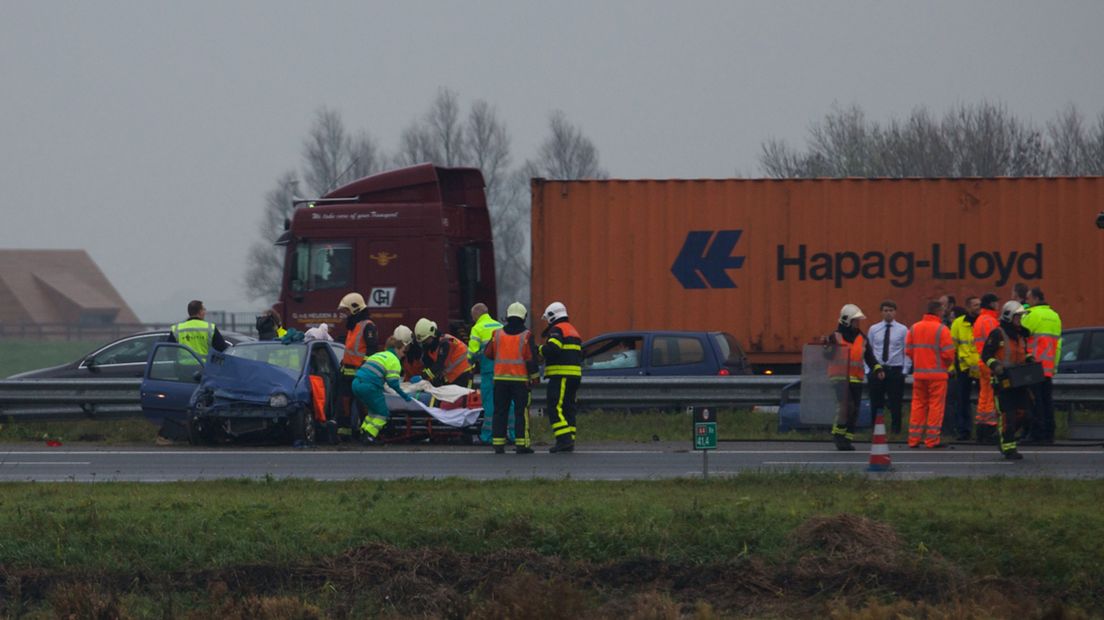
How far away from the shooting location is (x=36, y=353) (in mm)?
61969

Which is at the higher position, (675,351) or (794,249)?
(794,249)

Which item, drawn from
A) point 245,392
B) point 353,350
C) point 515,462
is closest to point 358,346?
point 353,350

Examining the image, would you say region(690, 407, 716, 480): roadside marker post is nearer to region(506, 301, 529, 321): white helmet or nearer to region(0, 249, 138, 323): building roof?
region(506, 301, 529, 321): white helmet

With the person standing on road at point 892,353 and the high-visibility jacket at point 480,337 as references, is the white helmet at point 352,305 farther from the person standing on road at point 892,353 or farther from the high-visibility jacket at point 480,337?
the person standing on road at point 892,353

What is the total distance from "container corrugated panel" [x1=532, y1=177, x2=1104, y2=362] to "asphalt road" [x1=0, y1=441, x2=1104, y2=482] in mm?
5225

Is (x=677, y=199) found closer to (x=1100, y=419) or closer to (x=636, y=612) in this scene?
(x=1100, y=419)

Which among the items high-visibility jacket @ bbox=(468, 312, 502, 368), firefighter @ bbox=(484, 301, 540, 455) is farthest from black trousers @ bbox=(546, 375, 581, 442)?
high-visibility jacket @ bbox=(468, 312, 502, 368)

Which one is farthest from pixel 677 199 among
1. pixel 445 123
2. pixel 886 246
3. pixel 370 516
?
pixel 445 123

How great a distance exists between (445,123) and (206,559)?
58.2 m

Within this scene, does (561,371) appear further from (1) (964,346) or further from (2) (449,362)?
(1) (964,346)

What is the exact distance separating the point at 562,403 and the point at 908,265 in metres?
8.41

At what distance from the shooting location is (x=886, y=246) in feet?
75.4

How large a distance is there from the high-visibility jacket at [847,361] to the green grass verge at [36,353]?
3736 cm

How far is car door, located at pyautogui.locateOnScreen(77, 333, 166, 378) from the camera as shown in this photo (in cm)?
2309
